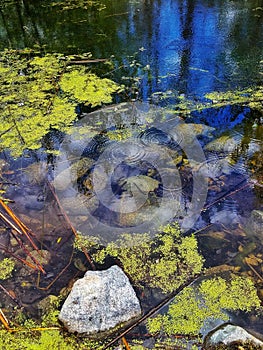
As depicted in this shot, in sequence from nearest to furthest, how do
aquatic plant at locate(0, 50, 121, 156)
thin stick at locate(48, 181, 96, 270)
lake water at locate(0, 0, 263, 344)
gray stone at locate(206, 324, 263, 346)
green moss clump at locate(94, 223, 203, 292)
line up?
gray stone at locate(206, 324, 263, 346) < green moss clump at locate(94, 223, 203, 292) < thin stick at locate(48, 181, 96, 270) < lake water at locate(0, 0, 263, 344) < aquatic plant at locate(0, 50, 121, 156)

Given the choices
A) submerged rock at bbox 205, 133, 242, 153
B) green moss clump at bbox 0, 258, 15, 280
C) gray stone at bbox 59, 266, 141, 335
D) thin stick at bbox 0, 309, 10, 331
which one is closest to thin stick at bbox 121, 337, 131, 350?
gray stone at bbox 59, 266, 141, 335

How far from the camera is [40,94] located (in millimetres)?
3039

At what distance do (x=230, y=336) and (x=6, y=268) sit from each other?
1175 millimetres

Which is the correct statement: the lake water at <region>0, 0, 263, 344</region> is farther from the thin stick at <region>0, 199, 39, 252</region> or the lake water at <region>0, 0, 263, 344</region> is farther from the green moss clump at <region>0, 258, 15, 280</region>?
the green moss clump at <region>0, 258, 15, 280</region>

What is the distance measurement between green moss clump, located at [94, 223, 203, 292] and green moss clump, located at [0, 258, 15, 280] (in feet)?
1.50

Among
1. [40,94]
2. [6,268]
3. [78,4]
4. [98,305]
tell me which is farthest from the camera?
[78,4]

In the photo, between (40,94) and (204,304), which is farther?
(40,94)

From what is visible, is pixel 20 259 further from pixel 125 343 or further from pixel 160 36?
pixel 160 36

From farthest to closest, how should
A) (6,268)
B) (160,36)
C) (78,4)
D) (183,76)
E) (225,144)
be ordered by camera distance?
(78,4) < (160,36) < (183,76) < (225,144) < (6,268)

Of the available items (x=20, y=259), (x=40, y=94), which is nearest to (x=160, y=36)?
(x=40, y=94)

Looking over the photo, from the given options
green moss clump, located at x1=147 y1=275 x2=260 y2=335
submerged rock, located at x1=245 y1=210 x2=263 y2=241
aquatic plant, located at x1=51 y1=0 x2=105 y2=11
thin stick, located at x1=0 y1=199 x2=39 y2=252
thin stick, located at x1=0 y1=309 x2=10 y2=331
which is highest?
aquatic plant, located at x1=51 y1=0 x2=105 y2=11

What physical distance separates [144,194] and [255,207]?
27.2 inches

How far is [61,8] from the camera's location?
5.07 m

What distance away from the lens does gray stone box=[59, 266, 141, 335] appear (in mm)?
1454
